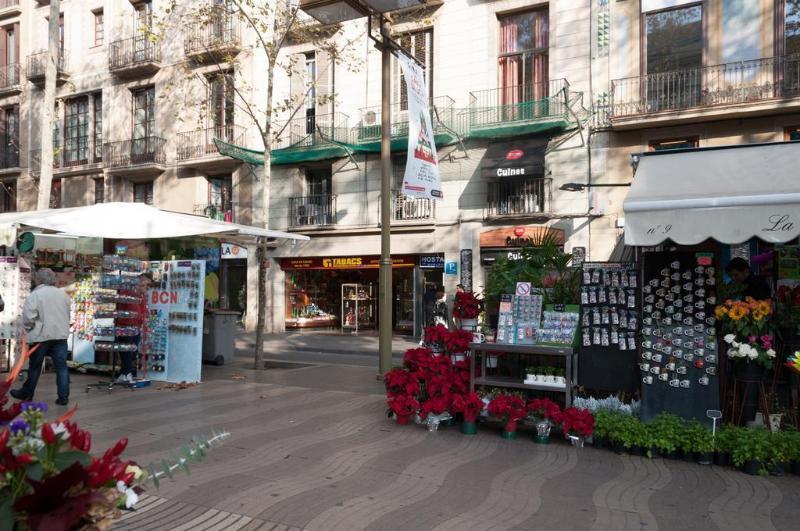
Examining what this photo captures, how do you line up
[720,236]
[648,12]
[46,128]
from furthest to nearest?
[648,12] → [46,128] → [720,236]

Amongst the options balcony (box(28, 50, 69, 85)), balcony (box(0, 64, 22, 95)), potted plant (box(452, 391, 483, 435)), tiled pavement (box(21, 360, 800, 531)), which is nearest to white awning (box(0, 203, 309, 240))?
tiled pavement (box(21, 360, 800, 531))

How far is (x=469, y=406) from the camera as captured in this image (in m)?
6.99

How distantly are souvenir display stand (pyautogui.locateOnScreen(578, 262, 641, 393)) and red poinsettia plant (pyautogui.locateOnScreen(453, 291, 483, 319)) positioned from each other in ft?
5.01

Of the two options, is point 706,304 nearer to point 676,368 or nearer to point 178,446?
point 676,368

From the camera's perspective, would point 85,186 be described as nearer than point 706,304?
No

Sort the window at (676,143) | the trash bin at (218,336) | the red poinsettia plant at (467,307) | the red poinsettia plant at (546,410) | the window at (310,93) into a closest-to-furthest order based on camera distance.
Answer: the red poinsettia plant at (546,410) < the red poinsettia plant at (467,307) < the trash bin at (218,336) < the window at (676,143) < the window at (310,93)

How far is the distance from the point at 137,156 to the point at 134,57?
4.32m

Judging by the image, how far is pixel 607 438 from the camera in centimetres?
637

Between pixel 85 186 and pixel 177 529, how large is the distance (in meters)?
28.5

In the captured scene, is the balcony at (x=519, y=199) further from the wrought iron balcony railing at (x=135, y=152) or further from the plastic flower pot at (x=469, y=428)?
the wrought iron balcony railing at (x=135, y=152)

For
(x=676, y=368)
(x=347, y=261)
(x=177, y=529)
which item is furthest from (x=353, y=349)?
(x=177, y=529)

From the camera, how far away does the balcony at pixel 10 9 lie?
3072cm

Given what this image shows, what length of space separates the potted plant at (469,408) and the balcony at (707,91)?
13.4 meters

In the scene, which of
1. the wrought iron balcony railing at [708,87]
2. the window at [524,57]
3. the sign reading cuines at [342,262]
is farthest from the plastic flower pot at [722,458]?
the sign reading cuines at [342,262]
